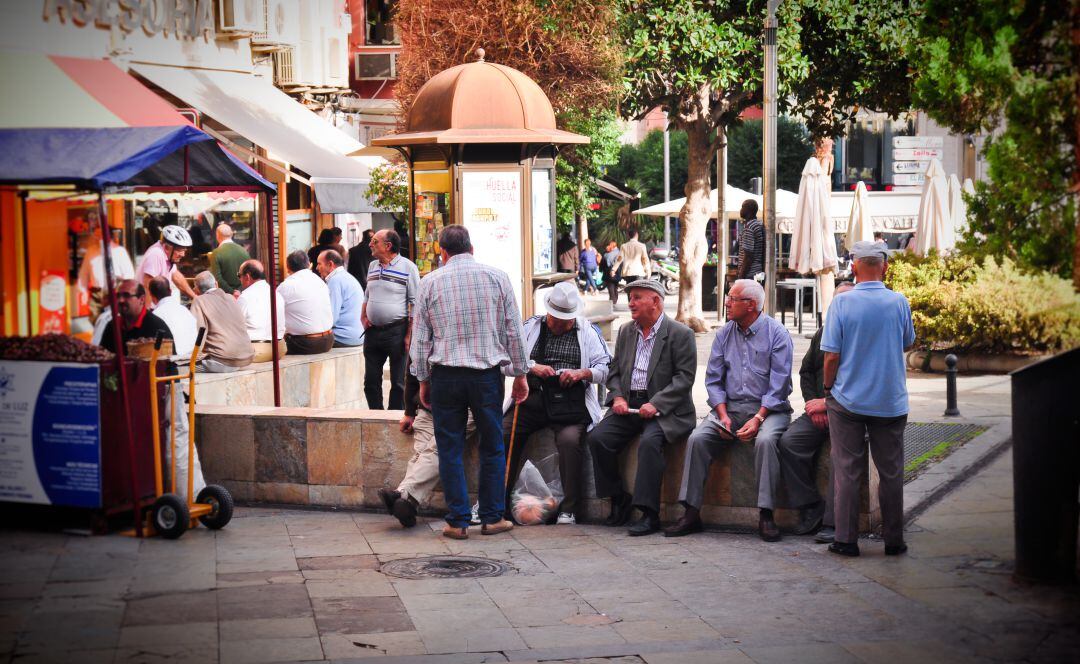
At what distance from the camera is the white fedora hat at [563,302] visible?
8695 millimetres

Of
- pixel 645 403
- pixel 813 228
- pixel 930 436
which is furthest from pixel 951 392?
pixel 813 228

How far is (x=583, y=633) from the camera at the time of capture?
618cm

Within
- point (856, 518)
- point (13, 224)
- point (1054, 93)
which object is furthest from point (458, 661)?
point (13, 224)

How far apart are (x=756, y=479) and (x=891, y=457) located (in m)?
0.99

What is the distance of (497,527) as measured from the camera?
836 cm

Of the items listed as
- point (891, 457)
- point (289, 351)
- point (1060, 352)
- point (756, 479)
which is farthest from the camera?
point (289, 351)

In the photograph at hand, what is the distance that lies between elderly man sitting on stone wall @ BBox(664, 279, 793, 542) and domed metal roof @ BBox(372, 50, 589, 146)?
4.93m

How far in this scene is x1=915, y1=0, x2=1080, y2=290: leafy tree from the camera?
282 inches

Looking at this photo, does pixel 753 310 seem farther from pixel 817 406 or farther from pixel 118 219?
pixel 118 219

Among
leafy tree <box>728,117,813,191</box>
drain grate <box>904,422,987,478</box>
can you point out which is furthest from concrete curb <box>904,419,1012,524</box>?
leafy tree <box>728,117,813,191</box>

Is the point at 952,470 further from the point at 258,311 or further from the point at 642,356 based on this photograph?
the point at 258,311

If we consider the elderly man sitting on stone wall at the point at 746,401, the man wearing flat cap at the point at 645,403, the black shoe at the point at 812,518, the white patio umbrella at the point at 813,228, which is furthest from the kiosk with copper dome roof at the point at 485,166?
the white patio umbrella at the point at 813,228

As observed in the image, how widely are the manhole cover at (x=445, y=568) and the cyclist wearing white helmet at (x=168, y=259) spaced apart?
5909 millimetres

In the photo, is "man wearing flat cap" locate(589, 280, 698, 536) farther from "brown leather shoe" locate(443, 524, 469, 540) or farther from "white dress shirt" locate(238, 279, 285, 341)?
"white dress shirt" locate(238, 279, 285, 341)
